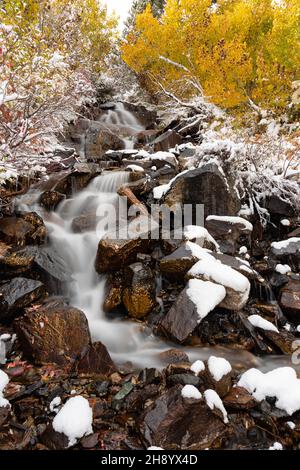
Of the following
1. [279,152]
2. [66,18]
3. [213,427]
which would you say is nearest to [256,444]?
[213,427]

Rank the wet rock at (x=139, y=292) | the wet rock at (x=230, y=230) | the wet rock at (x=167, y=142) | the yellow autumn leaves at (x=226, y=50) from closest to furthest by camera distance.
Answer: the wet rock at (x=139, y=292) → the wet rock at (x=230, y=230) → the wet rock at (x=167, y=142) → the yellow autumn leaves at (x=226, y=50)

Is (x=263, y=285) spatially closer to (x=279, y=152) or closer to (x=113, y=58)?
(x=279, y=152)

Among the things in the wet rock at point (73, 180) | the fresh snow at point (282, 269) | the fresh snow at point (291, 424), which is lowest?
the fresh snow at point (291, 424)

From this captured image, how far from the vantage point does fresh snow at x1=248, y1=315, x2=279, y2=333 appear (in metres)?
5.08

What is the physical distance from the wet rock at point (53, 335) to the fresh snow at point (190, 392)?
175 centimetres

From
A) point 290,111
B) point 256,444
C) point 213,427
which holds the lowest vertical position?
point 256,444

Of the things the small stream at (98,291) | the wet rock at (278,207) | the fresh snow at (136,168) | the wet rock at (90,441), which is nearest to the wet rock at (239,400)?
the small stream at (98,291)

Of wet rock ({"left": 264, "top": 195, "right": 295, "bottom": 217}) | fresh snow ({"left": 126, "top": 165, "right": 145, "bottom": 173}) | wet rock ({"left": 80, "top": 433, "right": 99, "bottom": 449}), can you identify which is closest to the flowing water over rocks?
wet rock ({"left": 80, "top": 433, "right": 99, "bottom": 449})

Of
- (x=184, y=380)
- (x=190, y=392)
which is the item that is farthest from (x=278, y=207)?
(x=190, y=392)

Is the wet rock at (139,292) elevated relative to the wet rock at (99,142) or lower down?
lower down

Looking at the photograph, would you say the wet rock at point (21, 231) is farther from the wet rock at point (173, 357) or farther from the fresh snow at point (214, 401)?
the fresh snow at point (214, 401)

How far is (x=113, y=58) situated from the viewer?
78.7ft

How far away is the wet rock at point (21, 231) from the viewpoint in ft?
20.8

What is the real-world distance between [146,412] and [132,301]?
2.34 m
